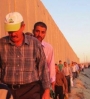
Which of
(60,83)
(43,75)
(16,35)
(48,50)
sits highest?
(16,35)

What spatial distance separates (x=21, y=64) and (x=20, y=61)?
3 cm

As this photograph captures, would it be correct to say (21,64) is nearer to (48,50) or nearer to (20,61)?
(20,61)

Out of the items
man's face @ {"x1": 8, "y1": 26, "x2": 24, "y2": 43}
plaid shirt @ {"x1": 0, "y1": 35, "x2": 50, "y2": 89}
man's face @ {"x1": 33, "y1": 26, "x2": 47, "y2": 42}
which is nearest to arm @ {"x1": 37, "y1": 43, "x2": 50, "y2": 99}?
plaid shirt @ {"x1": 0, "y1": 35, "x2": 50, "y2": 89}

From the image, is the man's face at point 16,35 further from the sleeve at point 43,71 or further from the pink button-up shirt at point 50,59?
the pink button-up shirt at point 50,59

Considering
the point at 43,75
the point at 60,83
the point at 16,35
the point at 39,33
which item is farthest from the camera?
the point at 60,83

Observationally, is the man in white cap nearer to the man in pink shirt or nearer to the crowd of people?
the crowd of people

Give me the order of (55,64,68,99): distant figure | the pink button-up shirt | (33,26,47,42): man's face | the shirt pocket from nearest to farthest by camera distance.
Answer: the shirt pocket → the pink button-up shirt → (33,26,47,42): man's face → (55,64,68,99): distant figure

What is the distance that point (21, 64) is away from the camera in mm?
3070

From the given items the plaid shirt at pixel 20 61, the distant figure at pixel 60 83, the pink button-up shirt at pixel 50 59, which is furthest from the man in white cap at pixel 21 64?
the distant figure at pixel 60 83

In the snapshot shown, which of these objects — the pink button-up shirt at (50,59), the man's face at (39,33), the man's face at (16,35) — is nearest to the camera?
the man's face at (16,35)

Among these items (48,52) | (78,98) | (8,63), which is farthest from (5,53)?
(78,98)

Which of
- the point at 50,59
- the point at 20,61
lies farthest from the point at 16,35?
the point at 50,59

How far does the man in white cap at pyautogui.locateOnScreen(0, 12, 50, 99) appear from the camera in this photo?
10.0 feet

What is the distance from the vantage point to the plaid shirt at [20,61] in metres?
3.05
